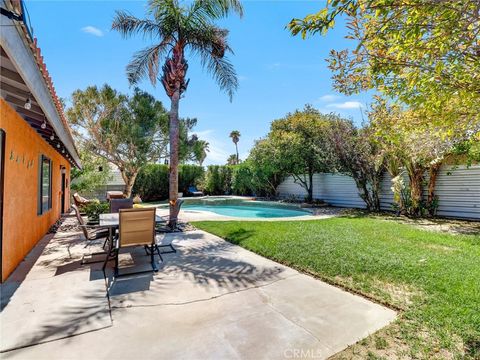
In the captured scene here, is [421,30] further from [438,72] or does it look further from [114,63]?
[114,63]

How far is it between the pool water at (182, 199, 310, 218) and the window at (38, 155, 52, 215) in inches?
380

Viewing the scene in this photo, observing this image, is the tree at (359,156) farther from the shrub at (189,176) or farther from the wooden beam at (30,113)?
the shrub at (189,176)

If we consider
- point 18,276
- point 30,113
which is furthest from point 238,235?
point 30,113

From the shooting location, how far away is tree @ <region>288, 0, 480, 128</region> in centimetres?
268

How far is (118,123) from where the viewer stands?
1727 cm

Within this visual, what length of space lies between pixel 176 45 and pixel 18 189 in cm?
808

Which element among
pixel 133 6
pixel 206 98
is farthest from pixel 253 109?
pixel 133 6

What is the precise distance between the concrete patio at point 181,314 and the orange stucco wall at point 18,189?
1.80 feet

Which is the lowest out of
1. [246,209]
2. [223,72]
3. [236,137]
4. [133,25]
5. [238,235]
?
[246,209]

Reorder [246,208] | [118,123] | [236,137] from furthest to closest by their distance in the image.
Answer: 1. [236,137]
2. [246,208]
3. [118,123]

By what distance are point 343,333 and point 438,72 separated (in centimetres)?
334

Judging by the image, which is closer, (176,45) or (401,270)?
(401,270)

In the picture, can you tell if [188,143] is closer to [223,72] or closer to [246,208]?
[246,208]

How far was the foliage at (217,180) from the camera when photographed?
3014 centimetres
